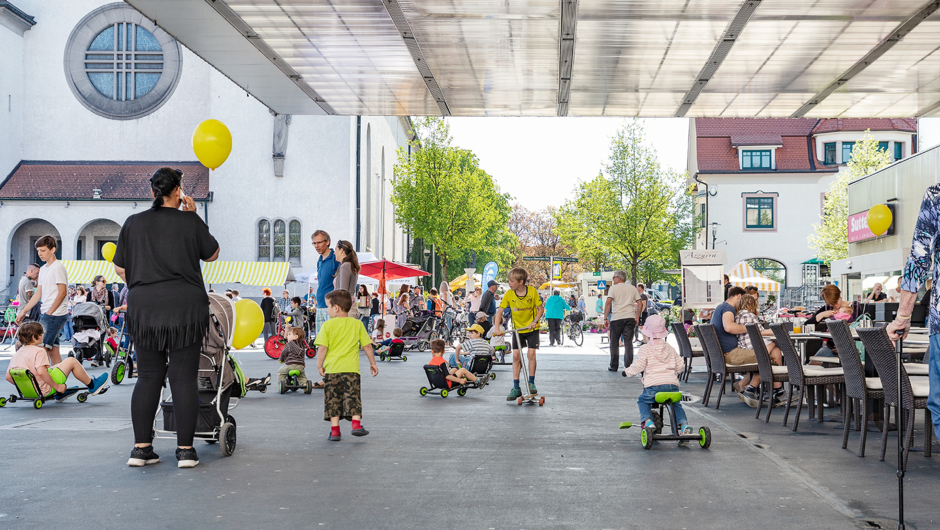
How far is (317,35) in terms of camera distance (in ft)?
40.3

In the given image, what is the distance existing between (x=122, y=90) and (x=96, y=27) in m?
3.20

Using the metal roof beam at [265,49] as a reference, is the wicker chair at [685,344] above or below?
below

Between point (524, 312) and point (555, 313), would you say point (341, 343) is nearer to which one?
point (524, 312)

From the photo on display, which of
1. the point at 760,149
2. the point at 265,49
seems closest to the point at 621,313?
the point at 265,49

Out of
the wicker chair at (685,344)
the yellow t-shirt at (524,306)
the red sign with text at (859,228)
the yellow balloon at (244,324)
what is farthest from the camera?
the red sign with text at (859,228)

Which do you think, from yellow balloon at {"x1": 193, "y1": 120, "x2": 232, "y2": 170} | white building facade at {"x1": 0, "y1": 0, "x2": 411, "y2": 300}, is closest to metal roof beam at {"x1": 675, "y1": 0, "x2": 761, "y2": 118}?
yellow balloon at {"x1": 193, "y1": 120, "x2": 232, "y2": 170}

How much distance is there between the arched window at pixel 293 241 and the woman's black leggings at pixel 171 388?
38065 millimetres

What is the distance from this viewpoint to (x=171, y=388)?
6.70 meters

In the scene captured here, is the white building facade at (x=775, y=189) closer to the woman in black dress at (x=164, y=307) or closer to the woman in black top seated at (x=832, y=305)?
the woman in black top seated at (x=832, y=305)

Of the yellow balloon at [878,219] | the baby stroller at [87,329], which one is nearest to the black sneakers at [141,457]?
the baby stroller at [87,329]

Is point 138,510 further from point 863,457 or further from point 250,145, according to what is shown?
point 250,145

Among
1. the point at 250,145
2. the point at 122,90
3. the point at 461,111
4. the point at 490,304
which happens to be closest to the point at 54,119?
the point at 122,90

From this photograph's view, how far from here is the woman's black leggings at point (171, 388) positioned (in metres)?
6.60

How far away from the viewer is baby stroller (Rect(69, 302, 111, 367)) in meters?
16.7
